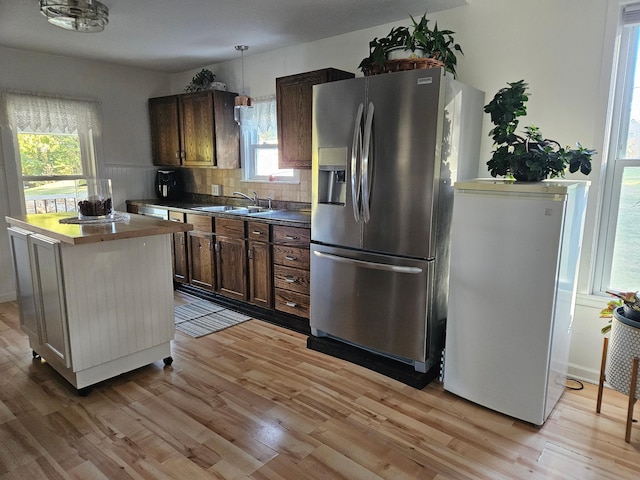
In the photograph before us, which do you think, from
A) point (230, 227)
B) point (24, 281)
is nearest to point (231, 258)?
point (230, 227)

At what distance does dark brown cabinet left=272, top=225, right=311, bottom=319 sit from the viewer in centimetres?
324

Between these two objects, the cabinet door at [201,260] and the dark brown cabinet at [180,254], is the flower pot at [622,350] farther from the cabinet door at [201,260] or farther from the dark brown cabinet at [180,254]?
the dark brown cabinet at [180,254]

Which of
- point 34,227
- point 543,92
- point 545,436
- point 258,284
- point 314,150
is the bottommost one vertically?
point 545,436

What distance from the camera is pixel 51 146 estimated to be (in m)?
4.26

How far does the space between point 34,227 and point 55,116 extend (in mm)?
2255

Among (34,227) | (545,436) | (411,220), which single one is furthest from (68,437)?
(545,436)

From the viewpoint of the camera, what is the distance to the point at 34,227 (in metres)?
2.47

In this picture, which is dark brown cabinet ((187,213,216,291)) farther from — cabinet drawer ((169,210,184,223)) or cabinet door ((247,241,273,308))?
cabinet door ((247,241,273,308))

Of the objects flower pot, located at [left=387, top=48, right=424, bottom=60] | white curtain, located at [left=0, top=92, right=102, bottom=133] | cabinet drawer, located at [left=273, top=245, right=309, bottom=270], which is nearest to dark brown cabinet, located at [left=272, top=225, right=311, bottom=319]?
cabinet drawer, located at [left=273, top=245, right=309, bottom=270]

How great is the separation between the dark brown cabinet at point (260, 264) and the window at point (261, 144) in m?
0.76

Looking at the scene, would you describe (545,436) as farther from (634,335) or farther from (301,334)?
(301,334)

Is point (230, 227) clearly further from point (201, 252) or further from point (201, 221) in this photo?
point (201, 252)

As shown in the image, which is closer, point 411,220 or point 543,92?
point 411,220

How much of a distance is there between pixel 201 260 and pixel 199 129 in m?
1.39
